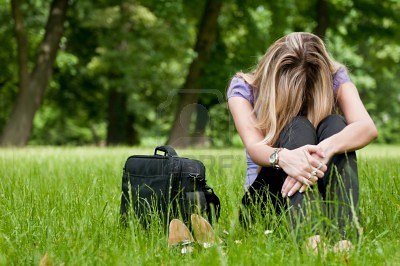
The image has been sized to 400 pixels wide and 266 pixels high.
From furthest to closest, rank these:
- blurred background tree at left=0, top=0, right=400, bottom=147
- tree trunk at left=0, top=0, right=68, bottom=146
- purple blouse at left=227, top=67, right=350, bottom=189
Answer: blurred background tree at left=0, top=0, right=400, bottom=147
tree trunk at left=0, top=0, right=68, bottom=146
purple blouse at left=227, top=67, right=350, bottom=189

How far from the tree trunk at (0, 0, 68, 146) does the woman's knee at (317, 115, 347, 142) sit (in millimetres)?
11943

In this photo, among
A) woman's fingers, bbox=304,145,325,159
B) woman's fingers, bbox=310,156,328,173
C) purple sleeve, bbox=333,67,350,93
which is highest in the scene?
purple sleeve, bbox=333,67,350,93

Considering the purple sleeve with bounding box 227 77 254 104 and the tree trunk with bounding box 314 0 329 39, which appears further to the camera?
the tree trunk with bounding box 314 0 329 39

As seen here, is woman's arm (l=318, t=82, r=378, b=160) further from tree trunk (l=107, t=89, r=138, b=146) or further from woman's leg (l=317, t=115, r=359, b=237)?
tree trunk (l=107, t=89, r=138, b=146)

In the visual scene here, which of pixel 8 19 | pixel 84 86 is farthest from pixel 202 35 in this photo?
pixel 84 86

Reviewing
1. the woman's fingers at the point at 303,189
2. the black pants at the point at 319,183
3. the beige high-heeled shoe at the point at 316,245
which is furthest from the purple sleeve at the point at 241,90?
the beige high-heeled shoe at the point at 316,245

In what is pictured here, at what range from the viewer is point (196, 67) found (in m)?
17.0

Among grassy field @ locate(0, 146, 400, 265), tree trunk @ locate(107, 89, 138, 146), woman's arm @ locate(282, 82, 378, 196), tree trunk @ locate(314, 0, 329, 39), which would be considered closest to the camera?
grassy field @ locate(0, 146, 400, 265)

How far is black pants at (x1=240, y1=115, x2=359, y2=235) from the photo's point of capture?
2.81 m

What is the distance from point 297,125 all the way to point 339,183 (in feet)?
1.62

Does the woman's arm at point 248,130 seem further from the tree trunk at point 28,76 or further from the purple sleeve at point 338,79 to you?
the tree trunk at point 28,76

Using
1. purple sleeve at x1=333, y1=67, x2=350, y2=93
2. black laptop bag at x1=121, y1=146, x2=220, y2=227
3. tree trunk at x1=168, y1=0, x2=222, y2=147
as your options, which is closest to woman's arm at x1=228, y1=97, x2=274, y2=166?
black laptop bag at x1=121, y1=146, x2=220, y2=227

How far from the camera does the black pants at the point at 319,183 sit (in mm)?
2807

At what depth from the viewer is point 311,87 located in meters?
3.53
